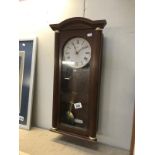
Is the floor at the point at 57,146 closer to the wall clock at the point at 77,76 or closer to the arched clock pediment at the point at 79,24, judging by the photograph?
the wall clock at the point at 77,76

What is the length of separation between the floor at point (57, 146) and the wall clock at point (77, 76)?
0.36 feet

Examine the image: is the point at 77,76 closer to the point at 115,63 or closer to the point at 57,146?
the point at 115,63

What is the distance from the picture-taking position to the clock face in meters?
1.57

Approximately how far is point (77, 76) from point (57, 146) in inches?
24.6

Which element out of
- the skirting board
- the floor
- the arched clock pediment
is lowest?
the floor

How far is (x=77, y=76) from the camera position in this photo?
5.41 ft

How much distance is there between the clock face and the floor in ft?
2.25

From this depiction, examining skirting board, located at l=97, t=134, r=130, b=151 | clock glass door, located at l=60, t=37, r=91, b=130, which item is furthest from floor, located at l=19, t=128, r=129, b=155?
clock glass door, located at l=60, t=37, r=91, b=130

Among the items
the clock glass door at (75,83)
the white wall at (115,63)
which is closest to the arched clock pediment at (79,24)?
the clock glass door at (75,83)

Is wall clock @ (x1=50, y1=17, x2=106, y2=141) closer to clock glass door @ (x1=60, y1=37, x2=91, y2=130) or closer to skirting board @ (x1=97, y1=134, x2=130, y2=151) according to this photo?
clock glass door @ (x1=60, y1=37, x2=91, y2=130)
